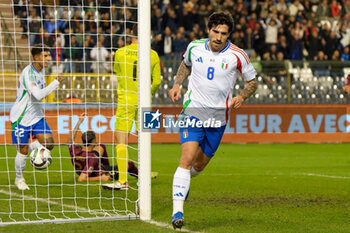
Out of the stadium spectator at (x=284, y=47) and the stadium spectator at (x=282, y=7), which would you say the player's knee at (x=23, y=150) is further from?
the stadium spectator at (x=282, y=7)

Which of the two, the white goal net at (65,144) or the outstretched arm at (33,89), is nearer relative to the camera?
the white goal net at (65,144)

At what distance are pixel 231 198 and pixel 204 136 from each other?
2315 mm

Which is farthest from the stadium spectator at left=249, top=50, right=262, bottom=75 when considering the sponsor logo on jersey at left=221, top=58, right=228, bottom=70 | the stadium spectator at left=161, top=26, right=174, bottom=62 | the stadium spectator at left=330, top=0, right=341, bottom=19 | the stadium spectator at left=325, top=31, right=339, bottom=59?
the sponsor logo on jersey at left=221, top=58, right=228, bottom=70

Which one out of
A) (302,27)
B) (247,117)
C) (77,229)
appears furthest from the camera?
(302,27)

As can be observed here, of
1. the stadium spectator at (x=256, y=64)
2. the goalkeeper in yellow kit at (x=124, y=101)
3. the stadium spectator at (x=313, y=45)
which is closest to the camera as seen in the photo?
the goalkeeper in yellow kit at (x=124, y=101)

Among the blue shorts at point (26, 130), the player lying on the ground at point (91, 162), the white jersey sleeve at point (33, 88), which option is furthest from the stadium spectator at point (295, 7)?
the white jersey sleeve at point (33, 88)

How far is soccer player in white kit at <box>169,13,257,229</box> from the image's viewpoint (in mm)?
6762

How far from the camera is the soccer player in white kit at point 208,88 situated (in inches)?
266

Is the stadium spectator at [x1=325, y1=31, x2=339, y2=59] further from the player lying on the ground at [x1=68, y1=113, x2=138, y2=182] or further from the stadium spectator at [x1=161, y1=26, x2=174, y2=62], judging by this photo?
the player lying on the ground at [x1=68, y1=113, x2=138, y2=182]

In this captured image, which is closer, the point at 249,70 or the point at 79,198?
the point at 249,70

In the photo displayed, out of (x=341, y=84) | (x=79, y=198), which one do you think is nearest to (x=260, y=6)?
(x=341, y=84)

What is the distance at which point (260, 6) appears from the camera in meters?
23.8

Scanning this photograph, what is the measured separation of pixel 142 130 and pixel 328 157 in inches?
369

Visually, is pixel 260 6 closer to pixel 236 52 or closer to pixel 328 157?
pixel 328 157
